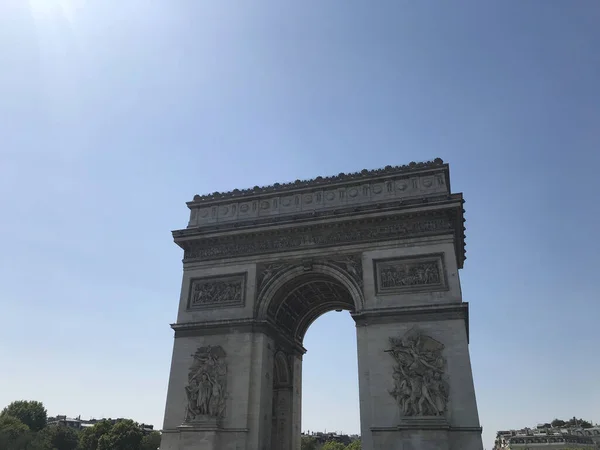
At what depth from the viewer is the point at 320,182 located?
23.0 meters

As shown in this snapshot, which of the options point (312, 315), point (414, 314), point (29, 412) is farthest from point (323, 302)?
point (29, 412)

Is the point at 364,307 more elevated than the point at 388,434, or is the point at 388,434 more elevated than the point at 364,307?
the point at 364,307

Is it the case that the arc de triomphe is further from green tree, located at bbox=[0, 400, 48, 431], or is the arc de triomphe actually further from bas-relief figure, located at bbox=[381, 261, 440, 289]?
green tree, located at bbox=[0, 400, 48, 431]

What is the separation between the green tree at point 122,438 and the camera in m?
46.7

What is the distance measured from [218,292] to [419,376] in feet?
32.0

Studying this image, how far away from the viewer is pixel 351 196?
22188 mm

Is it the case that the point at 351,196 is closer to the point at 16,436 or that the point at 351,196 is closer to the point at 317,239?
the point at 317,239

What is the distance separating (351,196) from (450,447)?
36.3ft

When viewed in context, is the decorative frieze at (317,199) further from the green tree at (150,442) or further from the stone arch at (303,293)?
the green tree at (150,442)

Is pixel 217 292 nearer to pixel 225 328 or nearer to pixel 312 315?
pixel 225 328

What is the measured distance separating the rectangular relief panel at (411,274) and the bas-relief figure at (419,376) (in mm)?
1976


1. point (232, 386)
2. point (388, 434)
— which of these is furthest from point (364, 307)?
point (232, 386)

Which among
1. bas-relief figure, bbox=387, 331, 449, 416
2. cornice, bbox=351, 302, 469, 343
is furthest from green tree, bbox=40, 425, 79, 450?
bas-relief figure, bbox=387, 331, 449, 416

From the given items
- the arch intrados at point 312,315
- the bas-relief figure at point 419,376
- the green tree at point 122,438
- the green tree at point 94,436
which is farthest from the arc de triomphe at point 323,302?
the green tree at point 94,436
